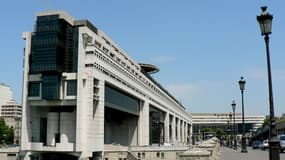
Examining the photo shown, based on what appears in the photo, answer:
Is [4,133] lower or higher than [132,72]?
lower

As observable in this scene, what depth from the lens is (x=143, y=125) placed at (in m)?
101

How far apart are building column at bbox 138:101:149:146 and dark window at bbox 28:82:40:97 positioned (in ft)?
118

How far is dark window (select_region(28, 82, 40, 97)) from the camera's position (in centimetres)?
6856

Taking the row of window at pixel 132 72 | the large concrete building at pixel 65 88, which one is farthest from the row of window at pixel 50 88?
the row of window at pixel 132 72

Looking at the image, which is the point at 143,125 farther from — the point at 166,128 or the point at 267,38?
the point at 267,38

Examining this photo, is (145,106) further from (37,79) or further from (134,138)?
(37,79)

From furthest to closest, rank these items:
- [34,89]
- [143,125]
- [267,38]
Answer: [143,125], [34,89], [267,38]

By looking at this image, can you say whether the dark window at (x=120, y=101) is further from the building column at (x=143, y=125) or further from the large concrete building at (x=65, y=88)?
the building column at (x=143, y=125)

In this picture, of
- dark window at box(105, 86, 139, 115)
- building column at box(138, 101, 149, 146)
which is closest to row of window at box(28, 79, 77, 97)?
dark window at box(105, 86, 139, 115)

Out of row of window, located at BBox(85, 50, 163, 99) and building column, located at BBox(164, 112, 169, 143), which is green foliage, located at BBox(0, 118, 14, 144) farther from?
row of window, located at BBox(85, 50, 163, 99)

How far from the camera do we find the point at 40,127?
72062 mm

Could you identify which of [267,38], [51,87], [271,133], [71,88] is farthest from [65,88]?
[271,133]

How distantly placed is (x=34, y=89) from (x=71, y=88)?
6834 mm

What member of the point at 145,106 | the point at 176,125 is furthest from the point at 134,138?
the point at 176,125
